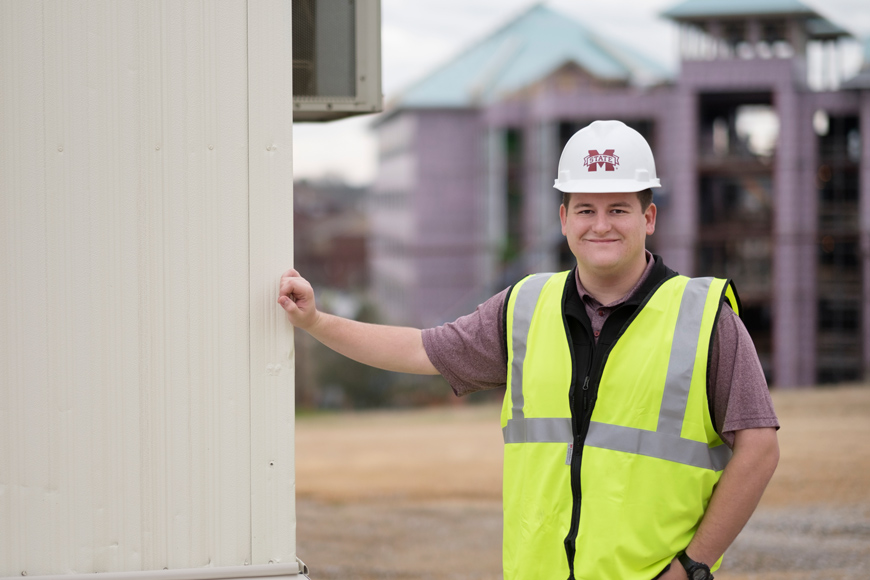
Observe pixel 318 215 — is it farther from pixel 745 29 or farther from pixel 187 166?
pixel 187 166

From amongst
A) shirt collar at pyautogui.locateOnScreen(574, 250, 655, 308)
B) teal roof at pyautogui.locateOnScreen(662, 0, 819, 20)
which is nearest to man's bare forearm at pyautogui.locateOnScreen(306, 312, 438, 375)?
shirt collar at pyautogui.locateOnScreen(574, 250, 655, 308)

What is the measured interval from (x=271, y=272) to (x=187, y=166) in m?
0.36

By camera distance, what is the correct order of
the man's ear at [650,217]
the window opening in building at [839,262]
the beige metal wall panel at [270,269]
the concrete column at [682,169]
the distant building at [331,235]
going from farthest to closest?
the distant building at [331,235] < the concrete column at [682,169] < the window opening in building at [839,262] < the man's ear at [650,217] < the beige metal wall panel at [270,269]

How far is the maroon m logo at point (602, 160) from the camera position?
264 cm

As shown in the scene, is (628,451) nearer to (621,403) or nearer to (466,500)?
(621,403)

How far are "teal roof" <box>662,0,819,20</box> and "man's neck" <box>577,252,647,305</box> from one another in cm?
3715

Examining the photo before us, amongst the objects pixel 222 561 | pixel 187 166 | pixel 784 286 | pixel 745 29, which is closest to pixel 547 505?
pixel 222 561

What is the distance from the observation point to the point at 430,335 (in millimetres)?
2924

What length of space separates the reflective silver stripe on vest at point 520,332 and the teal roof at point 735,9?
1461 inches

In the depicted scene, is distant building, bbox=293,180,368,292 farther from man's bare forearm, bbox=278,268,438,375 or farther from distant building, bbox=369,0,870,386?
man's bare forearm, bbox=278,268,438,375

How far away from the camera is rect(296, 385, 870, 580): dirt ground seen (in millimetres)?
7102

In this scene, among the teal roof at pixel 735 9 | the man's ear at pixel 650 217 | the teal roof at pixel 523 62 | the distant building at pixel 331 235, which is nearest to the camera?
the man's ear at pixel 650 217

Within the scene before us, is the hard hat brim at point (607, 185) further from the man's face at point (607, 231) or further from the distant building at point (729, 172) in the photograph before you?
the distant building at point (729, 172)

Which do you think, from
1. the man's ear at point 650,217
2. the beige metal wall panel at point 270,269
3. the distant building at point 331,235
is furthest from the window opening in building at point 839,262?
the beige metal wall panel at point 270,269
